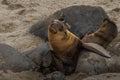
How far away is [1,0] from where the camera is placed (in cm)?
905

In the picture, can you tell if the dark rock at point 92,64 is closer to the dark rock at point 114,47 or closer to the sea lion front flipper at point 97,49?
the sea lion front flipper at point 97,49

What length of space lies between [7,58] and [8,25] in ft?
7.76

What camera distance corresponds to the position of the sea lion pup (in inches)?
214

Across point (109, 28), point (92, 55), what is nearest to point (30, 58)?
point (92, 55)

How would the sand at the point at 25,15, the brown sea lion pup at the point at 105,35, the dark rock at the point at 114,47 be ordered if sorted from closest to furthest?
the dark rock at the point at 114,47
the brown sea lion pup at the point at 105,35
the sand at the point at 25,15

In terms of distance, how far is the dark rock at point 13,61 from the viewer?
528cm

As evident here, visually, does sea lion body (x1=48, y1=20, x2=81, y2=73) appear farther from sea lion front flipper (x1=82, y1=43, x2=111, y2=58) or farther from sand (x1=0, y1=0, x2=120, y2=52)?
sand (x1=0, y1=0, x2=120, y2=52)

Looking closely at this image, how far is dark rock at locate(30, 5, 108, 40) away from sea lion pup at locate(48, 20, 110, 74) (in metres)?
1.35

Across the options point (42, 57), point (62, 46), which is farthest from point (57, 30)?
point (42, 57)

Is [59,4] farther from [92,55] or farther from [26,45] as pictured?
[92,55]

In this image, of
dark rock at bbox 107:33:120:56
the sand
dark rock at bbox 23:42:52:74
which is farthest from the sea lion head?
the sand

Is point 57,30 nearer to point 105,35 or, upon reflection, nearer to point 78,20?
point 105,35

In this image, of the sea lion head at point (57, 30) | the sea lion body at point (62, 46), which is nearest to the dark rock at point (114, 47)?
the sea lion body at point (62, 46)

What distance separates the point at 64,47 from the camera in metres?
5.51
